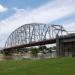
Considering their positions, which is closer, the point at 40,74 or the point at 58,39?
the point at 40,74

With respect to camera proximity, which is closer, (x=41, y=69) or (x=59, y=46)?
(x=41, y=69)

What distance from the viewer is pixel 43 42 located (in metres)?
95.7

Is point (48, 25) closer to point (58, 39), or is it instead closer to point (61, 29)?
point (61, 29)

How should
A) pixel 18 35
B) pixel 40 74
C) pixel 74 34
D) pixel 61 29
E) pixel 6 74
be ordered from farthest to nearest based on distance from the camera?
pixel 18 35 < pixel 61 29 < pixel 74 34 < pixel 6 74 < pixel 40 74

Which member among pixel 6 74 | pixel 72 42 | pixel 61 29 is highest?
pixel 61 29

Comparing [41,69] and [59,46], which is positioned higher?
[59,46]

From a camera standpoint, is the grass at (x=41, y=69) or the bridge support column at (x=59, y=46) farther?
the bridge support column at (x=59, y=46)

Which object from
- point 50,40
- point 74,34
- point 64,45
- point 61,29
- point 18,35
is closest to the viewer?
point 74,34

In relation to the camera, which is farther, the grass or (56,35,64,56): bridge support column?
(56,35,64,56): bridge support column

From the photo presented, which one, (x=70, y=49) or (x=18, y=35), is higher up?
(x=18, y=35)

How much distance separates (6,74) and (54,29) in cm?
10735

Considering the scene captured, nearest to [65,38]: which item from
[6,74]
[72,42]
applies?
[72,42]

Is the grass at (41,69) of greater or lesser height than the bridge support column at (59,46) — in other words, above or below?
below

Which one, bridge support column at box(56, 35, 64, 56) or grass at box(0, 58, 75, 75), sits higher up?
bridge support column at box(56, 35, 64, 56)
